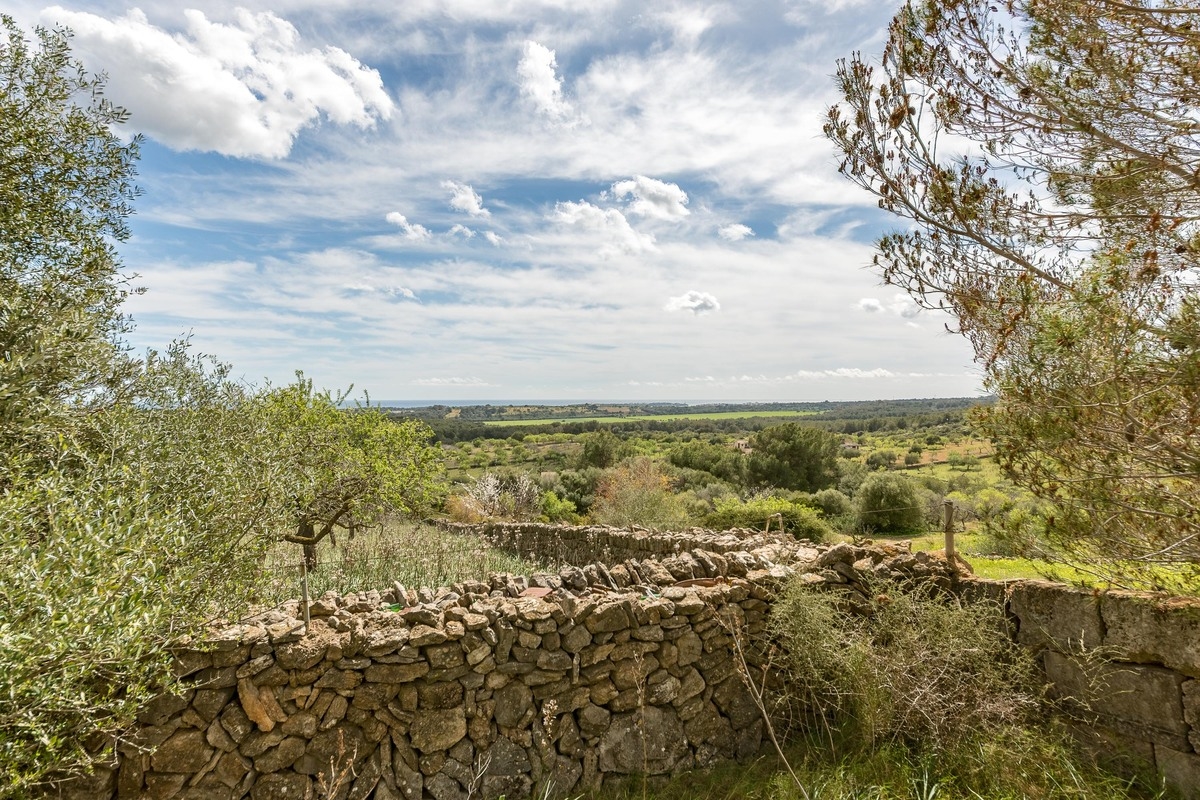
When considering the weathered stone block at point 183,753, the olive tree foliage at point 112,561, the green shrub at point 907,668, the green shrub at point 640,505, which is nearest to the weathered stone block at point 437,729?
the weathered stone block at point 183,753

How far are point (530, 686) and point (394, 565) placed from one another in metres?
4.78

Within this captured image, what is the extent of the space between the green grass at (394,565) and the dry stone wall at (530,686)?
2.38 metres

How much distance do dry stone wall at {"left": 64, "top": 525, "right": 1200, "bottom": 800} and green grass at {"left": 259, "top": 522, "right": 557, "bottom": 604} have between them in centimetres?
238

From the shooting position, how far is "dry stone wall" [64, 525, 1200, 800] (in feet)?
14.4

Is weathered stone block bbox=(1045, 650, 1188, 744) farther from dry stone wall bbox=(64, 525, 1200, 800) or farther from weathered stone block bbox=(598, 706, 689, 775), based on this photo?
weathered stone block bbox=(598, 706, 689, 775)

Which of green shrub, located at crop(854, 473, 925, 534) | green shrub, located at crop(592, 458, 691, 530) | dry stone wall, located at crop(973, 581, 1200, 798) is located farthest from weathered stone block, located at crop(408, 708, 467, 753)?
green shrub, located at crop(854, 473, 925, 534)

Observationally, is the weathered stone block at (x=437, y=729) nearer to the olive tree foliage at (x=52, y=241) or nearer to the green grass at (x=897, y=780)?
the green grass at (x=897, y=780)

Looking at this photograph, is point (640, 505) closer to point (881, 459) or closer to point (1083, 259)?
point (1083, 259)

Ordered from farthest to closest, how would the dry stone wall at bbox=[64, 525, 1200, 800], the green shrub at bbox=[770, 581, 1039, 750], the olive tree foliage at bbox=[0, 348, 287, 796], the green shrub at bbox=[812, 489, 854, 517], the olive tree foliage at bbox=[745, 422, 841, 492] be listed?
the olive tree foliage at bbox=[745, 422, 841, 492] < the green shrub at bbox=[812, 489, 854, 517] < the green shrub at bbox=[770, 581, 1039, 750] < the dry stone wall at bbox=[64, 525, 1200, 800] < the olive tree foliage at bbox=[0, 348, 287, 796]

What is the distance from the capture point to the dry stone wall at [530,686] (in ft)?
14.4

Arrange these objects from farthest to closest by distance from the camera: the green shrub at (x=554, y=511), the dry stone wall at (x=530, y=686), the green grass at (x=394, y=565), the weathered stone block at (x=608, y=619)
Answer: the green shrub at (x=554, y=511) → the green grass at (x=394, y=565) → the weathered stone block at (x=608, y=619) → the dry stone wall at (x=530, y=686)

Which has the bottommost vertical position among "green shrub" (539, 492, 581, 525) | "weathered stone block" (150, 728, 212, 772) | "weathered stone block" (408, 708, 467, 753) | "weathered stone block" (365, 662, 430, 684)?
"green shrub" (539, 492, 581, 525)

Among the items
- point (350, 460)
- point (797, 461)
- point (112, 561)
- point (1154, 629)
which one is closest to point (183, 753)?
point (112, 561)

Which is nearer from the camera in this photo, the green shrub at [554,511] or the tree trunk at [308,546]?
the tree trunk at [308,546]
